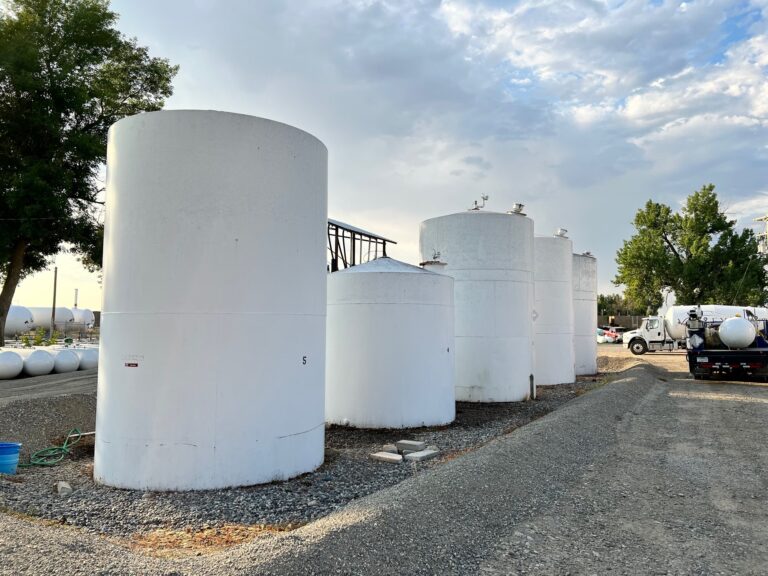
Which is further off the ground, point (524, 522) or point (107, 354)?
point (107, 354)

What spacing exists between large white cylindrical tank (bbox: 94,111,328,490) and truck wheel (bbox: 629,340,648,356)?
34.0m

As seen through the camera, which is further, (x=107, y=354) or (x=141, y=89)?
(x=141, y=89)

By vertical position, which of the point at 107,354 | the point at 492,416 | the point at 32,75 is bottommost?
the point at 492,416

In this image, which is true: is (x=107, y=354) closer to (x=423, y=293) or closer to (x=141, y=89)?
(x=423, y=293)

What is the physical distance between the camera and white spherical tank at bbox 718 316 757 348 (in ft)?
70.1

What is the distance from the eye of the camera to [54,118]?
2420 cm

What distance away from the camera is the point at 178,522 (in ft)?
21.6

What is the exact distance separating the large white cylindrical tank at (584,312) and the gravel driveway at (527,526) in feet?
44.2

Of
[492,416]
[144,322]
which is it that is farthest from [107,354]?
[492,416]

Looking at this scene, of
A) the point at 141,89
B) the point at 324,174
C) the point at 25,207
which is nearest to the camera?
the point at 324,174

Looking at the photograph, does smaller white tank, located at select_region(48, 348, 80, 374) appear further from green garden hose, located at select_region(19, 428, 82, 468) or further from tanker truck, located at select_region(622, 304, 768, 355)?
tanker truck, located at select_region(622, 304, 768, 355)

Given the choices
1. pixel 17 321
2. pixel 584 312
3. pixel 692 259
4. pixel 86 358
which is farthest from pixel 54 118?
pixel 692 259

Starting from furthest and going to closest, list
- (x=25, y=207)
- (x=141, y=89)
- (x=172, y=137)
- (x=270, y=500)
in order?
(x=141, y=89) < (x=25, y=207) < (x=172, y=137) < (x=270, y=500)

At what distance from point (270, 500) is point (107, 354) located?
3127mm
